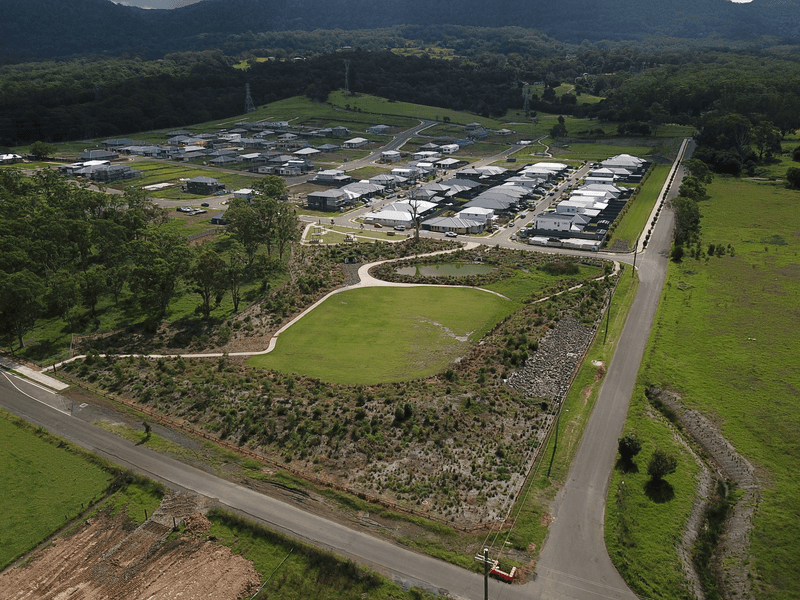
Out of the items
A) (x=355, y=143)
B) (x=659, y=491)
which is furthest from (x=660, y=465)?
(x=355, y=143)

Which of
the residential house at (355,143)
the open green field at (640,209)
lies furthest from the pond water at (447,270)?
the residential house at (355,143)

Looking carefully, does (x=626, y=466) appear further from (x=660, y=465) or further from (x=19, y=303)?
(x=19, y=303)

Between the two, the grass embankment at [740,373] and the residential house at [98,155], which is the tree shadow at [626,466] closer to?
the grass embankment at [740,373]

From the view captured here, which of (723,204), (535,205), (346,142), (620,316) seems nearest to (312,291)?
(620,316)

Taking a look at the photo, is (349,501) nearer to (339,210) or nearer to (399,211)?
(399,211)

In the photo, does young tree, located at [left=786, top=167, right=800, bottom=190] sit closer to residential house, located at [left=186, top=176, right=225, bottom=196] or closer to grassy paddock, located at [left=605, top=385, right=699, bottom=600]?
grassy paddock, located at [left=605, top=385, right=699, bottom=600]
